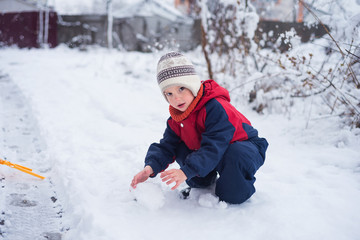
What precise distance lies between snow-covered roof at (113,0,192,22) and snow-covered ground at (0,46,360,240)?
12.4m

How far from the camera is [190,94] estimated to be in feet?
5.07

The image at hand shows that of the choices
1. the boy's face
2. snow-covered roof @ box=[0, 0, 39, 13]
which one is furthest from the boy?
snow-covered roof @ box=[0, 0, 39, 13]

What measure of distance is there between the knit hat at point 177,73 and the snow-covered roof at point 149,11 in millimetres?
13796

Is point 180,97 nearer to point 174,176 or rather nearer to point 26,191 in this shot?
point 174,176

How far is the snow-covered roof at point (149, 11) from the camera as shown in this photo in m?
14.9

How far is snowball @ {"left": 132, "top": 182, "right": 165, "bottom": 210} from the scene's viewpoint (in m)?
1.55

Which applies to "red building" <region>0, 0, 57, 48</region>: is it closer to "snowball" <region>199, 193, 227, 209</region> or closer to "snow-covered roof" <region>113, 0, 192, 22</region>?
"snow-covered roof" <region>113, 0, 192, 22</region>

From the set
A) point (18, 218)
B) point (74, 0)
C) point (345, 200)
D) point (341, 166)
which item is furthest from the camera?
point (74, 0)

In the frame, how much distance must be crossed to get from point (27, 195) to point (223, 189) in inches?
48.3

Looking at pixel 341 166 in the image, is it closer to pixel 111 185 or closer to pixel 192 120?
pixel 192 120

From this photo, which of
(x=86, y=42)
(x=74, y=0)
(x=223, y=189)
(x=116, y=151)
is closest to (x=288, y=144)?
(x=223, y=189)

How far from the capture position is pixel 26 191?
1.80m

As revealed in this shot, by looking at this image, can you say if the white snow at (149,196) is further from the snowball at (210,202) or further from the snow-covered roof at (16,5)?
the snow-covered roof at (16,5)

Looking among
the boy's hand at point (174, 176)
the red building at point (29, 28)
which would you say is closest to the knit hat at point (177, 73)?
the boy's hand at point (174, 176)
